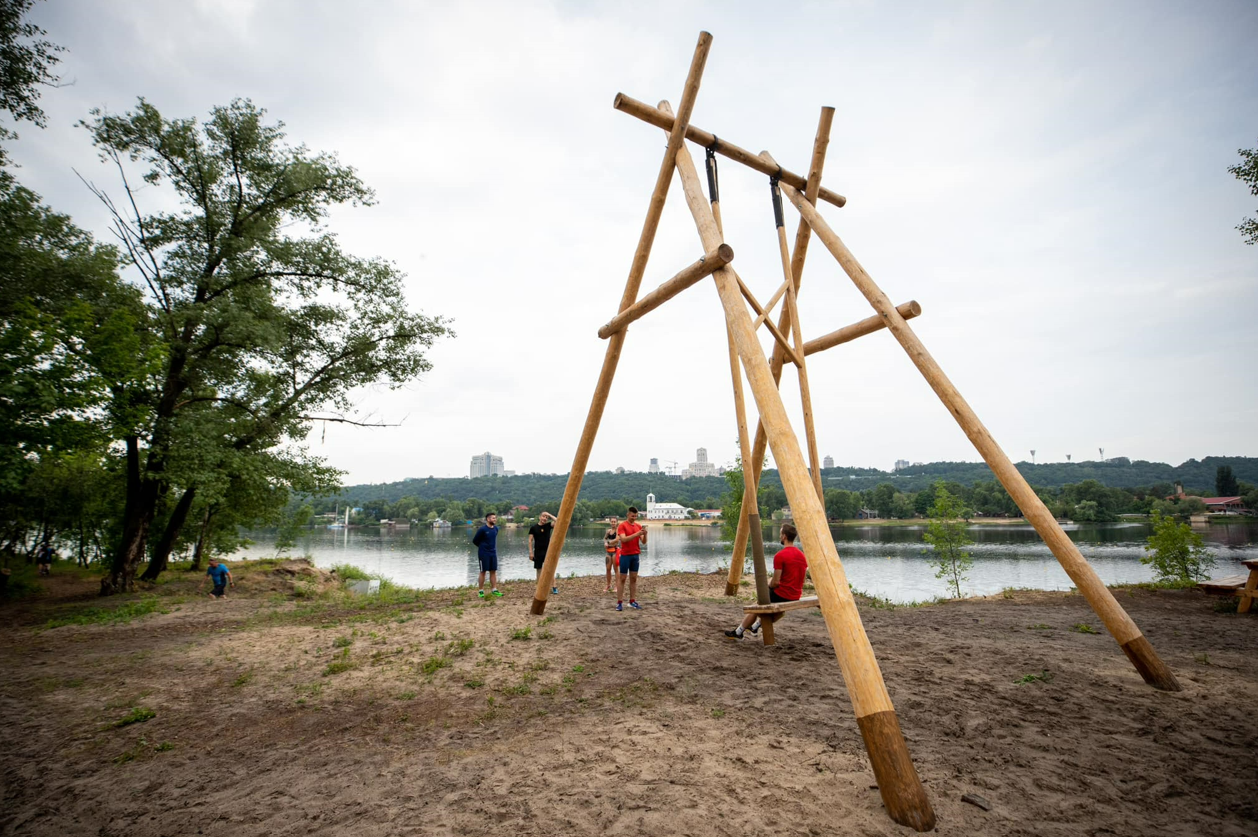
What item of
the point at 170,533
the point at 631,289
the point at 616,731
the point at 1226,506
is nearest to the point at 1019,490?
the point at 616,731

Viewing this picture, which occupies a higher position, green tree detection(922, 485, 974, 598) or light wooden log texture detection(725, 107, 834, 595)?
light wooden log texture detection(725, 107, 834, 595)

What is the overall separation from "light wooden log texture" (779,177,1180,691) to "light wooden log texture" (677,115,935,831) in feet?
8.50

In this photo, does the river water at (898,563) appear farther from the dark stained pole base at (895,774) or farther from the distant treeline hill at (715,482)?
the distant treeline hill at (715,482)

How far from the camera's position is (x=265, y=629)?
9.00 meters

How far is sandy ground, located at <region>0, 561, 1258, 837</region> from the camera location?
3066 mm

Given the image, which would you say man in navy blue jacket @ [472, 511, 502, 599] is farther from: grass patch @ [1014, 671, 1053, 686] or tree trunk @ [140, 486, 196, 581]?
tree trunk @ [140, 486, 196, 581]

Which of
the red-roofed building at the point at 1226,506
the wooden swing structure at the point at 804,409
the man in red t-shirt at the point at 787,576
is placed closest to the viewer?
the wooden swing structure at the point at 804,409

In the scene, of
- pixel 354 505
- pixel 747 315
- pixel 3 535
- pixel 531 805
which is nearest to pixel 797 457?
pixel 747 315

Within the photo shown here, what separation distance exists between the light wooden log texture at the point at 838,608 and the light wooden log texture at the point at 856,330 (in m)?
3.40

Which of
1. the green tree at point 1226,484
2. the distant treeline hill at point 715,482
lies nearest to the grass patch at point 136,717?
the distant treeline hill at point 715,482

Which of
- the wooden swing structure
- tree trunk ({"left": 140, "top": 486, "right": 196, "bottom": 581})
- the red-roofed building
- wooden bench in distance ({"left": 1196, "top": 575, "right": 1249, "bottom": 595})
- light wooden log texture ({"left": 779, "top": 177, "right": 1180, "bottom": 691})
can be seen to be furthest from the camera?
the red-roofed building

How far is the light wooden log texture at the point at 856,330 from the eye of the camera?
6.98m

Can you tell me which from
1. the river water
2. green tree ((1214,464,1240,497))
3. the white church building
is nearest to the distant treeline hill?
the white church building

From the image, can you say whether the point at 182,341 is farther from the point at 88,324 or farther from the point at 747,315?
the point at 747,315
